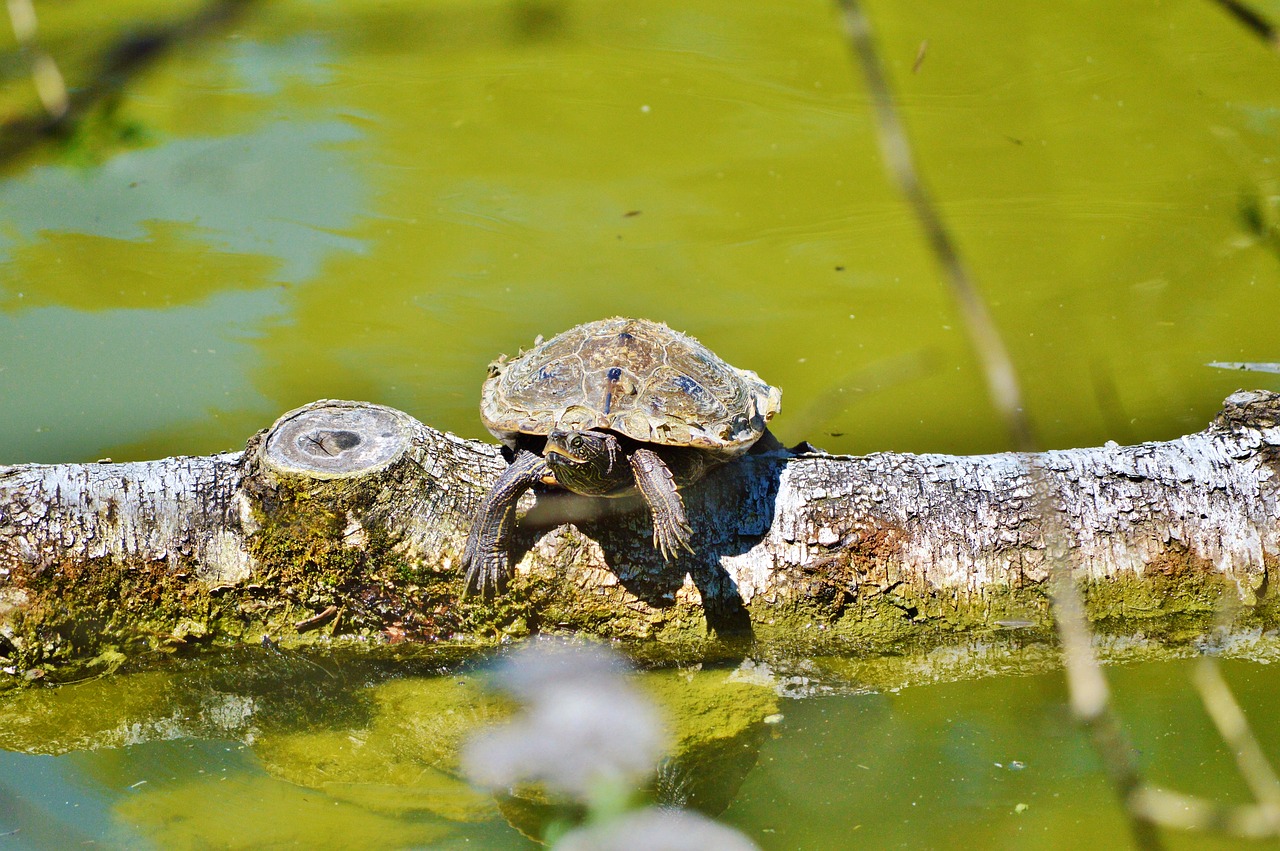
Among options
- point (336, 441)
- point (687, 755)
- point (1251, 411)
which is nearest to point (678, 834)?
point (687, 755)

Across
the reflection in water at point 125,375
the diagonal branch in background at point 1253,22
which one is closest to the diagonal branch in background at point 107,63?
the diagonal branch in background at point 1253,22

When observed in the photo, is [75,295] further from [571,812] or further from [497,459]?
[571,812]

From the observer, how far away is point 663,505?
208 centimetres

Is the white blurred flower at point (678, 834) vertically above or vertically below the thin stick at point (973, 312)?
below

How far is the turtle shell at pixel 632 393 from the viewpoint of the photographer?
7.36 ft

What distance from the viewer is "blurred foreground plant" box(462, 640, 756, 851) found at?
6.31ft

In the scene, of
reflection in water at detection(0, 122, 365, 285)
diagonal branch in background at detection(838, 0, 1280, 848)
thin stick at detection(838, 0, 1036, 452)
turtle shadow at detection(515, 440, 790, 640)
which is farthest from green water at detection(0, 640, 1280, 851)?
reflection in water at detection(0, 122, 365, 285)

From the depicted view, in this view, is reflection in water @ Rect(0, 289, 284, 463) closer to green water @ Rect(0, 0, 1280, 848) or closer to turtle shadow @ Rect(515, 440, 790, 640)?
green water @ Rect(0, 0, 1280, 848)

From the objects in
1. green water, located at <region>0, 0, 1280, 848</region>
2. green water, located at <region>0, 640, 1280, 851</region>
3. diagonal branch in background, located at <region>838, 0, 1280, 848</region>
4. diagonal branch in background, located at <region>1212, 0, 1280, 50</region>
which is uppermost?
diagonal branch in background, located at <region>1212, 0, 1280, 50</region>

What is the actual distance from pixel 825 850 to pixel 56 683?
5.58ft

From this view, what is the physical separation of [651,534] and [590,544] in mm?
135

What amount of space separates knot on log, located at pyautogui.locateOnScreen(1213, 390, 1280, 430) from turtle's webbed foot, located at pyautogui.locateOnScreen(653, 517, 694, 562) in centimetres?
132

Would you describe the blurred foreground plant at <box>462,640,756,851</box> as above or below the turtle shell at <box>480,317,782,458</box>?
below

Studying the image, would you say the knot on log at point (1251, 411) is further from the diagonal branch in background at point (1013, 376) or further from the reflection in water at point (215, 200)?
the reflection in water at point (215, 200)
